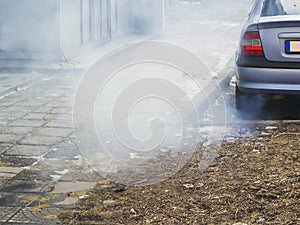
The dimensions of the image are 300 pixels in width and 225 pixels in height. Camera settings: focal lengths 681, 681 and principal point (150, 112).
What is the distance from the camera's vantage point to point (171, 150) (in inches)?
233

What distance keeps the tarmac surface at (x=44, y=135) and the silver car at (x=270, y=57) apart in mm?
1356

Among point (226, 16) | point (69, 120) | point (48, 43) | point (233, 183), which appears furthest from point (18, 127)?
point (226, 16)

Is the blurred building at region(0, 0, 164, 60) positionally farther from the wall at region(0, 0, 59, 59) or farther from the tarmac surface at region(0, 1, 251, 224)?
the tarmac surface at region(0, 1, 251, 224)

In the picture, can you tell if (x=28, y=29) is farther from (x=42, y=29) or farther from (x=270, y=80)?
(x=270, y=80)

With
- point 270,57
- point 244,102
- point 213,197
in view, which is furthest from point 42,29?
point 213,197

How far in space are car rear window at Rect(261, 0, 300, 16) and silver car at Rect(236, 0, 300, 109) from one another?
0.17 m

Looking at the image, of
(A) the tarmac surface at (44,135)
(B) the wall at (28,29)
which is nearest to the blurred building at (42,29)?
(B) the wall at (28,29)

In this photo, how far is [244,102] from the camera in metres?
7.52

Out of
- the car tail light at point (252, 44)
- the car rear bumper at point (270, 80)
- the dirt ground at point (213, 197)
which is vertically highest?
A: the car tail light at point (252, 44)

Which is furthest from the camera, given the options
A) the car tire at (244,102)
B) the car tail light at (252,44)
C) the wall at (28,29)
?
the wall at (28,29)

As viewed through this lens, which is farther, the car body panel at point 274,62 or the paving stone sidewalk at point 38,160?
the car body panel at point 274,62

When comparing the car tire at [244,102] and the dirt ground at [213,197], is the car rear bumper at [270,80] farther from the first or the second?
the dirt ground at [213,197]

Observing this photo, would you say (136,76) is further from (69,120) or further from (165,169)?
(165,169)

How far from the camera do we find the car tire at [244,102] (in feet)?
24.6
